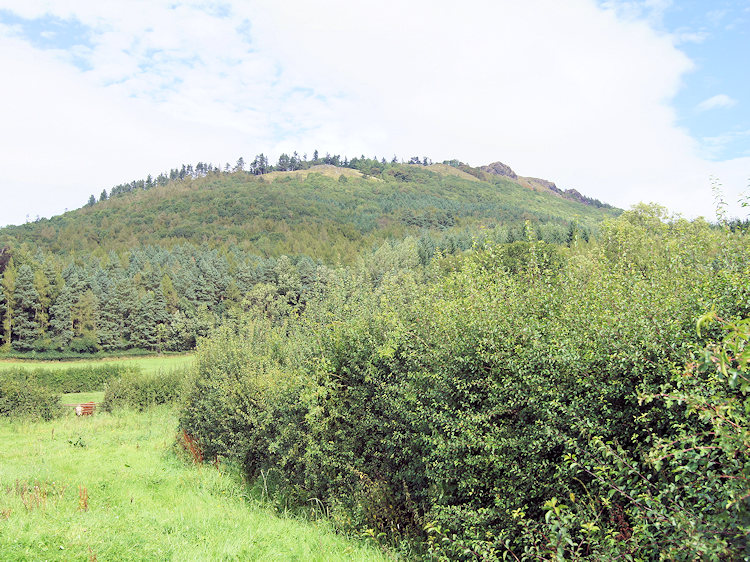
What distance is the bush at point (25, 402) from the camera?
31141mm

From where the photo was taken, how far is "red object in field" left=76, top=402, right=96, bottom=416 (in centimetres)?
3347

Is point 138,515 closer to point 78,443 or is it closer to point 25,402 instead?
point 78,443

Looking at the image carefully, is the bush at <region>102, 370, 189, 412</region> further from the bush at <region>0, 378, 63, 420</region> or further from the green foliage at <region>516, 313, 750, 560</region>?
the green foliage at <region>516, 313, 750, 560</region>

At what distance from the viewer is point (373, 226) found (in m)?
172

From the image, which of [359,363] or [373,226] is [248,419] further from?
[373,226]

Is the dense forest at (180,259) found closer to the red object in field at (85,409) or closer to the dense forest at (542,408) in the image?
the dense forest at (542,408)

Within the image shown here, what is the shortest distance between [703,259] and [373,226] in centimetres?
16581

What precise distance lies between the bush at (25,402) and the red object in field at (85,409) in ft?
4.18

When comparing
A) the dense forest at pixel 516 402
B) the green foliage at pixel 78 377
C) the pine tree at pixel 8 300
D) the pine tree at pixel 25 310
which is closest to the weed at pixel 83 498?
the dense forest at pixel 516 402

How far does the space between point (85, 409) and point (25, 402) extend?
12.2 feet

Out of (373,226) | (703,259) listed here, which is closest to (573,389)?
(703,259)

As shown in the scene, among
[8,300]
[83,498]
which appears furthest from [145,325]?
[83,498]

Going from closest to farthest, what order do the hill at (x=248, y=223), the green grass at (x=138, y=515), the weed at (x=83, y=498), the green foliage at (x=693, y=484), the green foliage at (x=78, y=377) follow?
the green foliage at (x=693, y=484) < the green grass at (x=138, y=515) < the weed at (x=83, y=498) < the green foliage at (x=78, y=377) < the hill at (x=248, y=223)

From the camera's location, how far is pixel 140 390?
35875mm
